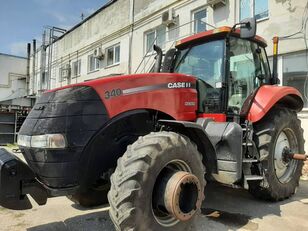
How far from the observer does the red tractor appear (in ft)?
10.0

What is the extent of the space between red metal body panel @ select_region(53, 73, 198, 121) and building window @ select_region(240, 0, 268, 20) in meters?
5.96

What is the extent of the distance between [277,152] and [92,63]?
15.0m

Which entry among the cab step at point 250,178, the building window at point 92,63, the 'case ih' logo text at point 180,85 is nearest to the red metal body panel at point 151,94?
the 'case ih' logo text at point 180,85

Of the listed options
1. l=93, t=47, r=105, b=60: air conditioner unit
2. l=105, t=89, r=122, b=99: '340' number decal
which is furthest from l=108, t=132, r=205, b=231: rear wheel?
l=93, t=47, r=105, b=60: air conditioner unit

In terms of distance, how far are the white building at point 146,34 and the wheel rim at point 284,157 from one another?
272 centimetres

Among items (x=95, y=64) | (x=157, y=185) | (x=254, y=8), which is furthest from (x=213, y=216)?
(x=95, y=64)

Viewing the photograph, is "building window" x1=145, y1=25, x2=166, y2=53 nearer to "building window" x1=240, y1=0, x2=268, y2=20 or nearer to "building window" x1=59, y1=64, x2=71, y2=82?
"building window" x1=240, y1=0, x2=268, y2=20

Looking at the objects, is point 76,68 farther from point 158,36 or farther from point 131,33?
point 158,36

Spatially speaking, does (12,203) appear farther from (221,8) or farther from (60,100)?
(221,8)

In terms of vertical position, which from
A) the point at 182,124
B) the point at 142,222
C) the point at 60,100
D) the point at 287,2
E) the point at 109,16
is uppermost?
the point at 109,16

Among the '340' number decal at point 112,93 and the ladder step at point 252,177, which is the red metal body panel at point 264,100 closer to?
the ladder step at point 252,177

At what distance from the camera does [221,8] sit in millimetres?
10367

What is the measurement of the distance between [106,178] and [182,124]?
1.00m

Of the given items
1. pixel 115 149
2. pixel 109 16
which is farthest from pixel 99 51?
pixel 115 149
